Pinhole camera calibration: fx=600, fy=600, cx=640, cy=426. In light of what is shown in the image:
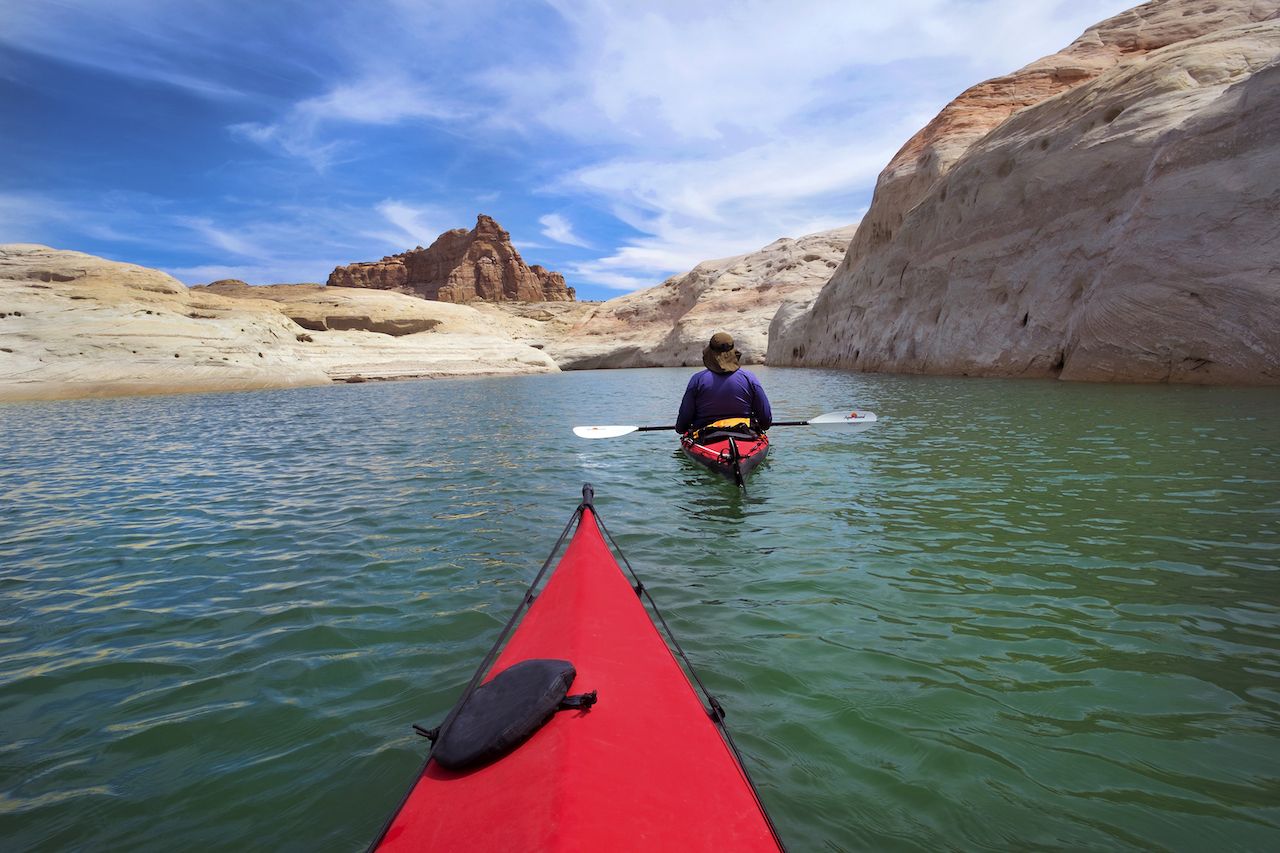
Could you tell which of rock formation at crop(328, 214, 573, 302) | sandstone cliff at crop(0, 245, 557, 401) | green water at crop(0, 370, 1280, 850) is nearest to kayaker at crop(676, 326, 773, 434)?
green water at crop(0, 370, 1280, 850)

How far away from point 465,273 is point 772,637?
159 meters

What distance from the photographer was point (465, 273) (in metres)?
151

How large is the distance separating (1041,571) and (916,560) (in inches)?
33.8

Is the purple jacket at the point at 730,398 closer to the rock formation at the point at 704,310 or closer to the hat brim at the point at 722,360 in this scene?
the hat brim at the point at 722,360

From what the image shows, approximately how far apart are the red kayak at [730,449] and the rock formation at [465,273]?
484ft

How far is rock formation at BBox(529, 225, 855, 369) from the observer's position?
66.4 m

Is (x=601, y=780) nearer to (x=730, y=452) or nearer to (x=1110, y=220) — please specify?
(x=730, y=452)

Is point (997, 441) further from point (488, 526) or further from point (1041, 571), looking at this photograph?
point (488, 526)

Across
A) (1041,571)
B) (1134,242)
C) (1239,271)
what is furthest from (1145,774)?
(1134,242)

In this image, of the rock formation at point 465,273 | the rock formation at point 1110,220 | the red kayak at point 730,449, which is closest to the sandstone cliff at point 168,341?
the red kayak at point 730,449

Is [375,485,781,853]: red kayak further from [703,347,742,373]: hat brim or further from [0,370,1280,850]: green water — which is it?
[703,347,742,373]: hat brim

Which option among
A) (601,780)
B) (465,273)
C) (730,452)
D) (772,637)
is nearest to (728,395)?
(730,452)

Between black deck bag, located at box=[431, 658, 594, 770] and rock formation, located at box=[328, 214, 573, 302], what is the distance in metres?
153

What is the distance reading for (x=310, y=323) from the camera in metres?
60.2
